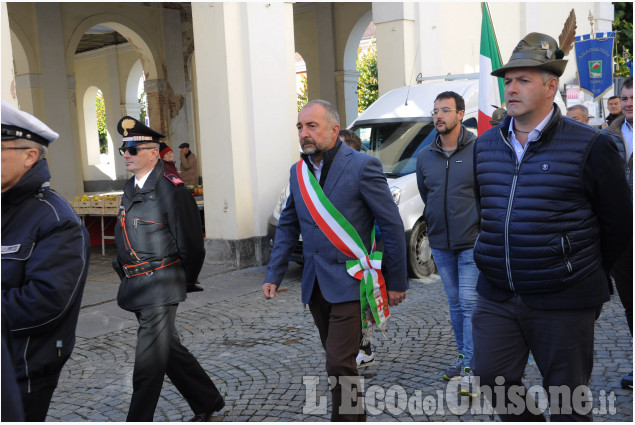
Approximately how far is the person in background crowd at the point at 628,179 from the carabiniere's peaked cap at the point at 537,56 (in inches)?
53.6

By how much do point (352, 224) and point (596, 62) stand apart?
1005 cm

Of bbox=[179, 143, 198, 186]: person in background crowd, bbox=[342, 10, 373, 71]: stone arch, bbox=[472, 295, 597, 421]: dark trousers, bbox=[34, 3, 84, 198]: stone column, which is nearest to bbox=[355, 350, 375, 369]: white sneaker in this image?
bbox=[472, 295, 597, 421]: dark trousers

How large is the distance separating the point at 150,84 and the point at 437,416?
1721cm

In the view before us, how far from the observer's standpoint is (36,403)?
107 inches

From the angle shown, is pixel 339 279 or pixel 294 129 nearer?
pixel 339 279

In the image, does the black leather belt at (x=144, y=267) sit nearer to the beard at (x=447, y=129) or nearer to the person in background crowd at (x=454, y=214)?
the person in background crowd at (x=454, y=214)

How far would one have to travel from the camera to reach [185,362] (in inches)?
163

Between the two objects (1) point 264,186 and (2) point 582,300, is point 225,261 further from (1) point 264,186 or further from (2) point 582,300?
(2) point 582,300

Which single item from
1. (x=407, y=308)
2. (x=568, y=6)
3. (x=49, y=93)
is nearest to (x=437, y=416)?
(x=407, y=308)

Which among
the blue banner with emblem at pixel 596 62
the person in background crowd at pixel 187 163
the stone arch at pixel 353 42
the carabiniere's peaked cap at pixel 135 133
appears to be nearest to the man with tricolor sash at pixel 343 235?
the carabiniere's peaked cap at pixel 135 133

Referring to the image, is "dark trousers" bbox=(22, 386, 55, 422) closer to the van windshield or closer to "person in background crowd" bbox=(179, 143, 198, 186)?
the van windshield

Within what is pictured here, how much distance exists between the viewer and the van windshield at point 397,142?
347 inches

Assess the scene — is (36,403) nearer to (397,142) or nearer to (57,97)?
(397,142)

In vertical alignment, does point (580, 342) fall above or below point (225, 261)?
above
